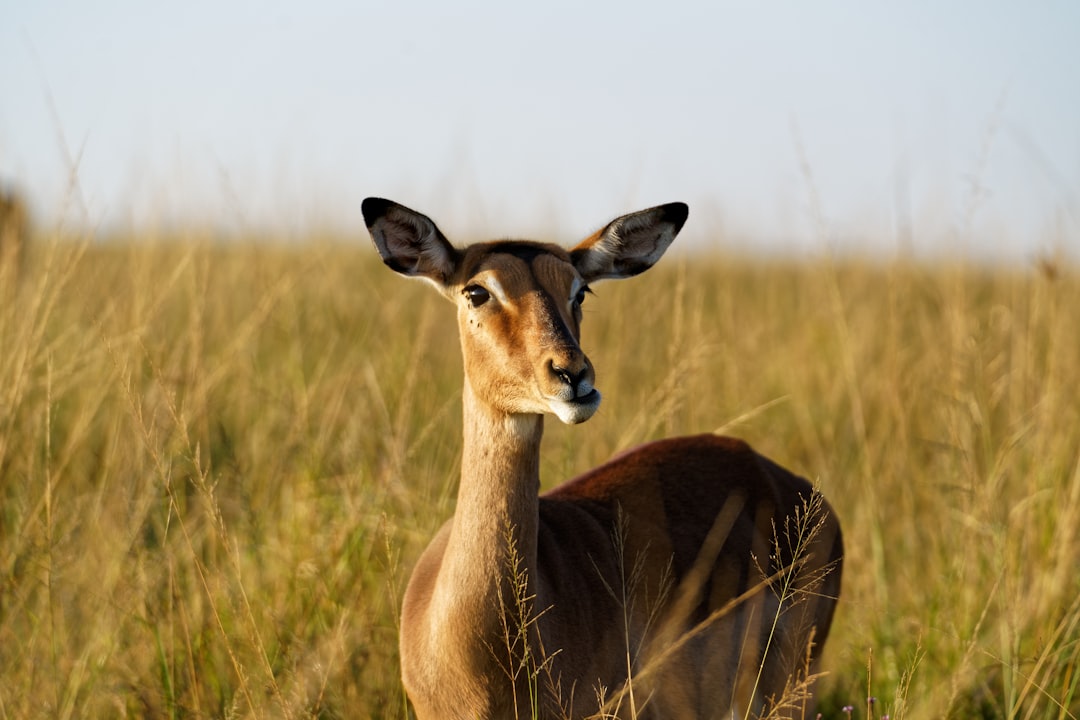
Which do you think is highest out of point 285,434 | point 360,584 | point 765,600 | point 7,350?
point 7,350

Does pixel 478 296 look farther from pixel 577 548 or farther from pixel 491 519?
pixel 577 548

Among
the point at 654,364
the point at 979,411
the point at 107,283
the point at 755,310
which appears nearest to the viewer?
the point at 979,411

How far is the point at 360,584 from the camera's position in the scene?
14.2 feet

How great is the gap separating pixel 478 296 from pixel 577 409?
0.62 meters

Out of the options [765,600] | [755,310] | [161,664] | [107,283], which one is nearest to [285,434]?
[107,283]

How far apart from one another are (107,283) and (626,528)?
369cm

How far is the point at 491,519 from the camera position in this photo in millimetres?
3309

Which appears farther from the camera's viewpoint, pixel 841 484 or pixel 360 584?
pixel 841 484

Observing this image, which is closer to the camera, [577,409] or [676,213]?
[577,409]

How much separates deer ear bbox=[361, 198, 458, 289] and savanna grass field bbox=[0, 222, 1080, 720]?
759 millimetres

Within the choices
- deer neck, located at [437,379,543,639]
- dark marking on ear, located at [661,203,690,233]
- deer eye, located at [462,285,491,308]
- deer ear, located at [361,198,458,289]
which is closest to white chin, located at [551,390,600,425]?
deer neck, located at [437,379,543,639]

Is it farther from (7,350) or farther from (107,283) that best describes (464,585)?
(107,283)

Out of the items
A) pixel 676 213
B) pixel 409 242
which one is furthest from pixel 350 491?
pixel 676 213

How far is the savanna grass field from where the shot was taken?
385cm
